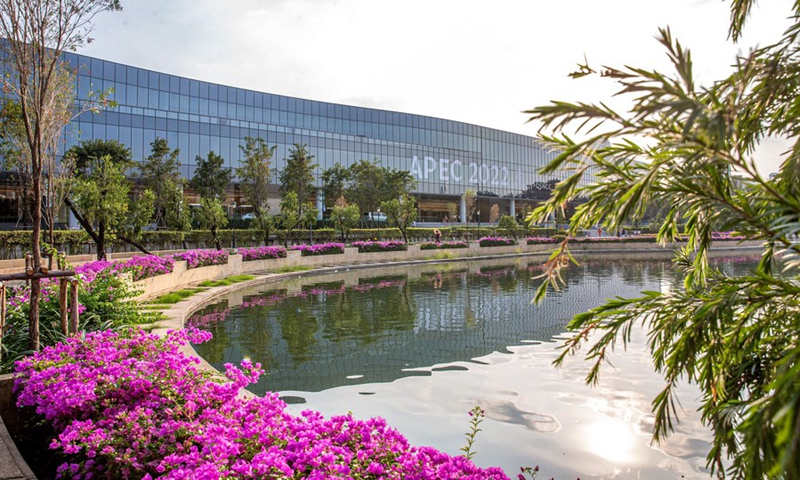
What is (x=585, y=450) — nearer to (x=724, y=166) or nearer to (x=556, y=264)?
(x=556, y=264)

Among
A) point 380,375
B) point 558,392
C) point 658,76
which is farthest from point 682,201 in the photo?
point 380,375

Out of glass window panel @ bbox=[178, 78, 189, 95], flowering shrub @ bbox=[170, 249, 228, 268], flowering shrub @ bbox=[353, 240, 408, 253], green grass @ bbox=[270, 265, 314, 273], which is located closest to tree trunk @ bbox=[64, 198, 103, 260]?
flowering shrub @ bbox=[170, 249, 228, 268]

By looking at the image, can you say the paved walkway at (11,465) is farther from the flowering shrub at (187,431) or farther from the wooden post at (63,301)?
the wooden post at (63,301)

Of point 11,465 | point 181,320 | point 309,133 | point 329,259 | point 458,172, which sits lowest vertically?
point 181,320

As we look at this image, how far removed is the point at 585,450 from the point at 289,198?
2867 centimetres

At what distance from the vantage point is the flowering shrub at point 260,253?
23708mm

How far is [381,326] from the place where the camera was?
11.6 meters

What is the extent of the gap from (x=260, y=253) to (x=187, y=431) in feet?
69.5

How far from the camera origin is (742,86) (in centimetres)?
218

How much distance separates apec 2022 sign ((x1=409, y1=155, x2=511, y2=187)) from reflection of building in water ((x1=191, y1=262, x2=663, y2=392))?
5681 centimetres

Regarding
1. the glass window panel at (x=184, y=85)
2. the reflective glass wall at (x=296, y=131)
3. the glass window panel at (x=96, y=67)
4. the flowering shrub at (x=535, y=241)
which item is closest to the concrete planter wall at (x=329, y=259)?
the flowering shrub at (x=535, y=241)

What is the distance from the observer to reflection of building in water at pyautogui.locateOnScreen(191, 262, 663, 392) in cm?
843

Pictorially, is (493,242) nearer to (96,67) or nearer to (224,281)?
(224,281)

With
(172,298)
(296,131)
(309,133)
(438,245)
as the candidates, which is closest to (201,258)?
(172,298)
